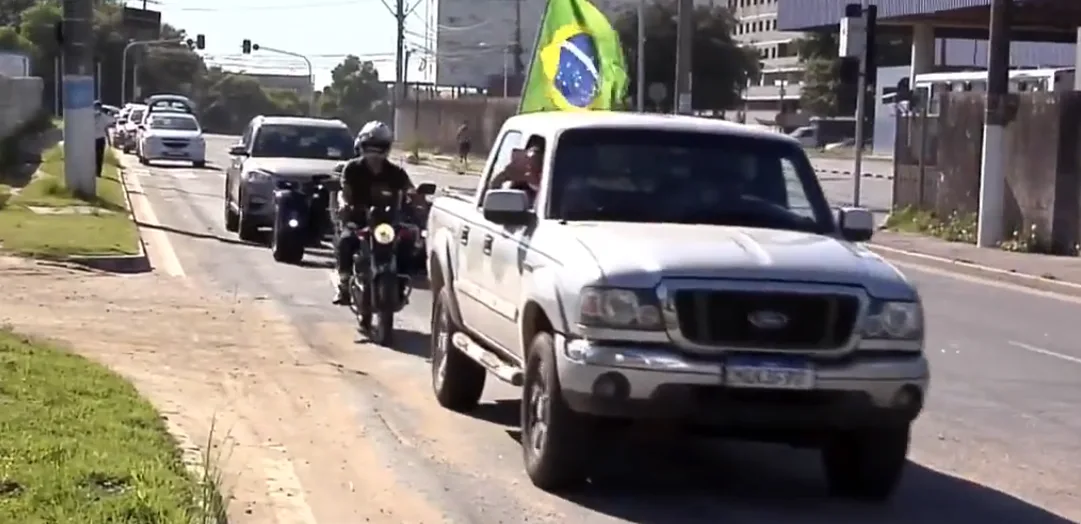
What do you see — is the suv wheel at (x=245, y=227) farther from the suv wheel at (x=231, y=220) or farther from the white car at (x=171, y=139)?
the white car at (x=171, y=139)

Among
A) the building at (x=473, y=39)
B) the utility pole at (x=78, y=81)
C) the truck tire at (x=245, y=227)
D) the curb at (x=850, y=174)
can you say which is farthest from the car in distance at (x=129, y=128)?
the building at (x=473, y=39)

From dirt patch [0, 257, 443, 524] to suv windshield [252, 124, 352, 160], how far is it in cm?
529

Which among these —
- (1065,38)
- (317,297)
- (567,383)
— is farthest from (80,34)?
(1065,38)

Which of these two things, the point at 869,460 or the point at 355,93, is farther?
the point at 355,93

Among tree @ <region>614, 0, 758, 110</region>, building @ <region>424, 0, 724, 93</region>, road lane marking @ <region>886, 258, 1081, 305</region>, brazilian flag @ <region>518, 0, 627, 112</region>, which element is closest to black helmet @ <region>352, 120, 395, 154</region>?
road lane marking @ <region>886, 258, 1081, 305</region>

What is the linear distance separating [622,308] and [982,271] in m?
17.3

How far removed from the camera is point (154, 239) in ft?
83.0

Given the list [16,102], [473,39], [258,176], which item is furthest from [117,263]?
[473,39]

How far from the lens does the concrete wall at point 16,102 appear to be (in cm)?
4412

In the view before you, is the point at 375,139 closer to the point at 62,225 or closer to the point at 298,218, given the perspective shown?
the point at 298,218

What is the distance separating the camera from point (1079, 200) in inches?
1081

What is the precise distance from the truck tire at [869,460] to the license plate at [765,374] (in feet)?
2.16

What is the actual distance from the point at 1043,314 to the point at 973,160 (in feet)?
35.7

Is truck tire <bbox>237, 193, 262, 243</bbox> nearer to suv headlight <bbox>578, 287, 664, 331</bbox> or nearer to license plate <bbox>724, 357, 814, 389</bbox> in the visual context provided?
suv headlight <bbox>578, 287, 664, 331</bbox>
